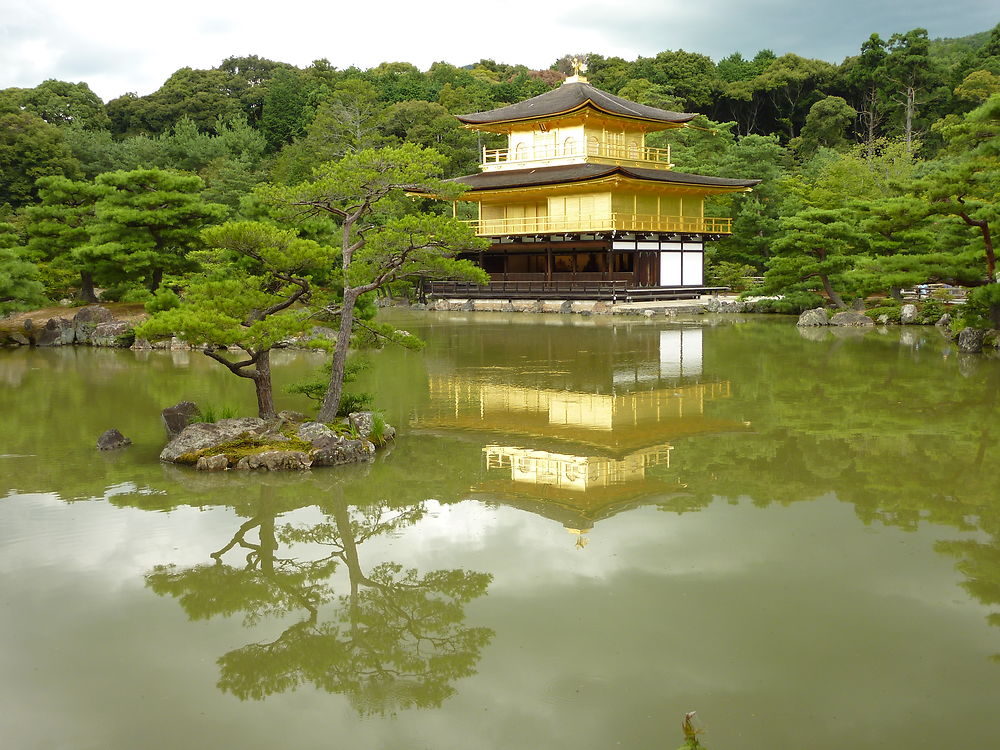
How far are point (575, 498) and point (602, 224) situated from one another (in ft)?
83.4

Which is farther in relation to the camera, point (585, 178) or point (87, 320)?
point (585, 178)

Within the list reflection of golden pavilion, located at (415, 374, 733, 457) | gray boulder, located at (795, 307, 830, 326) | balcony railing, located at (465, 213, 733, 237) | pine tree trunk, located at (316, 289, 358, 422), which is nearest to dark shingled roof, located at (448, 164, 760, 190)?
balcony railing, located at (465, 213, 733, 237)

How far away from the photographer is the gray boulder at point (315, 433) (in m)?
9.76

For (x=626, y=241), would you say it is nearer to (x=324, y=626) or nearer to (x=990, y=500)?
(x=990, y=500)

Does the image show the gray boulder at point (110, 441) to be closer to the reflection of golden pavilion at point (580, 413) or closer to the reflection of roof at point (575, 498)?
the reflection of golden pavilion at point (580, 413)

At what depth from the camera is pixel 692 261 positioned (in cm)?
3562

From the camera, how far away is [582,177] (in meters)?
31.9

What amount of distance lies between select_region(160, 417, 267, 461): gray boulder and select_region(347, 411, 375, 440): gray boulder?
3.51 ft

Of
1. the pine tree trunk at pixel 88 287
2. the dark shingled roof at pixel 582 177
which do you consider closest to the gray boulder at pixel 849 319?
the dark shingled roof at pixel 582 177

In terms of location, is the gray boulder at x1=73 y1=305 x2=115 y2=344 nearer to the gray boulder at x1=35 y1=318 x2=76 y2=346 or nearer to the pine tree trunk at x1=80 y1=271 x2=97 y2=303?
the gray boulder at x1=35 y1=318 x2=76 y2=346

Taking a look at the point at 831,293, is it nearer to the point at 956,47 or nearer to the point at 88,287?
the point at 88,287

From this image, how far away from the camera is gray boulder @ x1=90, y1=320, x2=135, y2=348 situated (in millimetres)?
23234

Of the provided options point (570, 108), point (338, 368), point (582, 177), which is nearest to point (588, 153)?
point (570, 108)

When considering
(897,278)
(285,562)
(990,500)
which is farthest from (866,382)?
(285,562)
